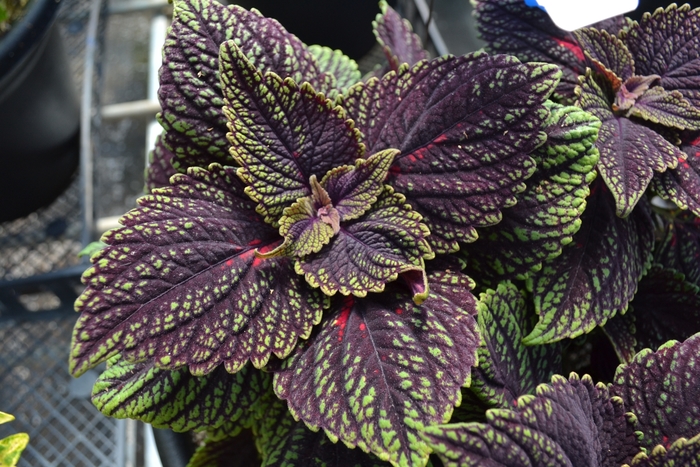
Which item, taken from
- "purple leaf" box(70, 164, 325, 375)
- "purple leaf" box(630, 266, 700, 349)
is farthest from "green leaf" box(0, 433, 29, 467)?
"purple leaf" box(630, 266, 700, 349)

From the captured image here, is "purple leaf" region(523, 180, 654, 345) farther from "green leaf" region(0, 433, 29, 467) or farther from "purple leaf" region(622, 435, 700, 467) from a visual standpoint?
"green leaf" region(0, 433, 29, 467)

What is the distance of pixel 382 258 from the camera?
1.74 ft

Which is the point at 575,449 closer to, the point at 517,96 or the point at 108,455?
the point at 517,96

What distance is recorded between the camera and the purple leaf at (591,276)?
1.95 ft

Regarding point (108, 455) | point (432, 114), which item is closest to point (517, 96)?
point (432, 114)

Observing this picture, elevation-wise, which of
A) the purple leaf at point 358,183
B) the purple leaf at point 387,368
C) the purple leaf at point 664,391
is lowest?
the purple leaf at point 664,391

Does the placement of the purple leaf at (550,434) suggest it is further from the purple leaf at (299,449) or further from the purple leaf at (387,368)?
the purple leaf at (299,449)

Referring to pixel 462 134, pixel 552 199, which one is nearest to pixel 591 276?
pixel 552 199

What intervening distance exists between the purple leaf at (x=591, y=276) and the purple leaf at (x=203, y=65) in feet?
1.10

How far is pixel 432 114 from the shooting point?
0.57 m

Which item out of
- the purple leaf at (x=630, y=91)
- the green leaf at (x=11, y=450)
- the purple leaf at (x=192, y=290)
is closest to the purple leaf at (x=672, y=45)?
the purple leaf at (x=630, y=91)

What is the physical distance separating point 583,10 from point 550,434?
0.41 meters

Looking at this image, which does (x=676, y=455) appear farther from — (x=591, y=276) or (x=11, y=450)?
(x=11, y=450)

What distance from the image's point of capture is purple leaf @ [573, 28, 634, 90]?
67cm
